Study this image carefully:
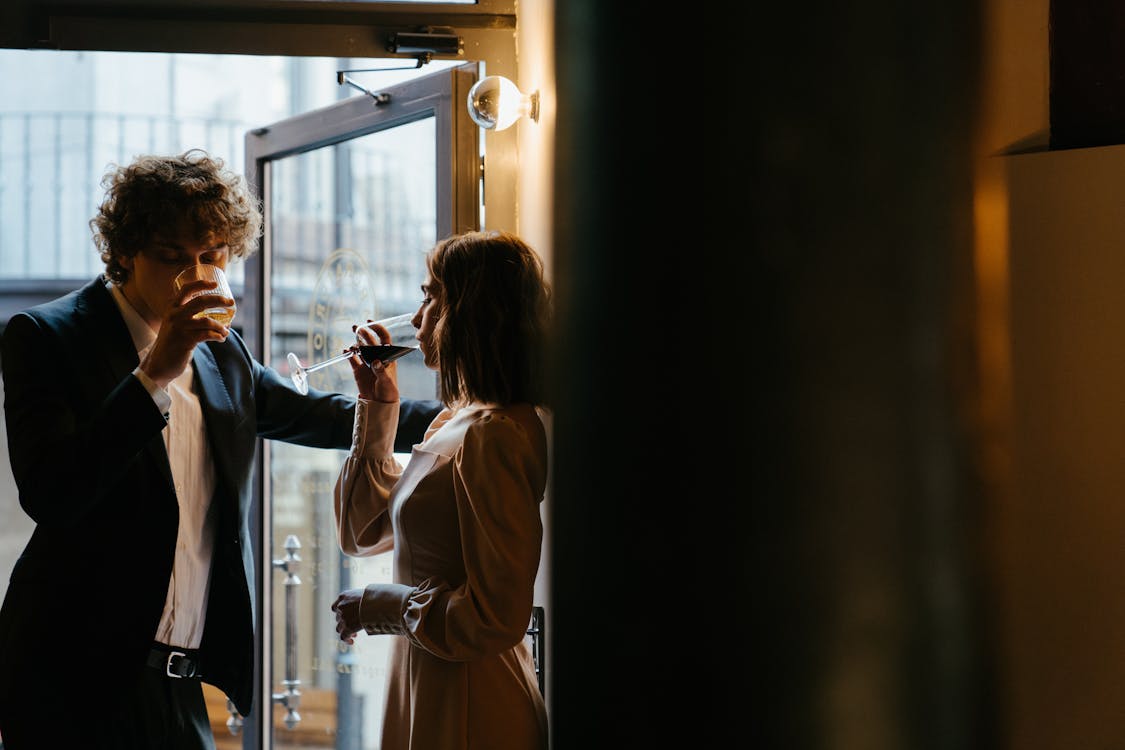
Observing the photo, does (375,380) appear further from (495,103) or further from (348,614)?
(495,103)

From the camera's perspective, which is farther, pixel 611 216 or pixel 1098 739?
pixel 1098 739

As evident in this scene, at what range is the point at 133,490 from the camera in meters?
1.95

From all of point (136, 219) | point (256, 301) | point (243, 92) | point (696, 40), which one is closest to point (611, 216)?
point (696, 40)

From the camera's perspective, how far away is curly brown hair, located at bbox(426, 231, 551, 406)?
5.90 feet

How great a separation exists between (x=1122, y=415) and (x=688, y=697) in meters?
0.80

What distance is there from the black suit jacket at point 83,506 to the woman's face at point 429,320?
485 mm

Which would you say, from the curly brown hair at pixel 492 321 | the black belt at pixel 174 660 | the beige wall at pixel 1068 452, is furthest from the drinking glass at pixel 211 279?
the beige wall at pixel 1068 452

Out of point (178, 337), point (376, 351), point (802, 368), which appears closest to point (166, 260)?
point (178, 337)

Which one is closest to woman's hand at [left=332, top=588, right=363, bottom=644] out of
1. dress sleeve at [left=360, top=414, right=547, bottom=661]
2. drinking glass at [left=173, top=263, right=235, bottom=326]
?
dress sleeve at [left=360, top=414, right=547, bottom=661]

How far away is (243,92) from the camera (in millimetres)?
7328

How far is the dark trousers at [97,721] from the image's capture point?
1887 mm

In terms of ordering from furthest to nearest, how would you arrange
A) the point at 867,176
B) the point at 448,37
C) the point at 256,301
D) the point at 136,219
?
the point at 256,301
the point at 448,37
the point at 136,219
the point at 867,176

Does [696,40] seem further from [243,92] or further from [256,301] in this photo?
[243,92]

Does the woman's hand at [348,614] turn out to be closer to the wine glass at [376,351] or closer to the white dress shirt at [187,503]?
the white dress shirt at [187,503]
